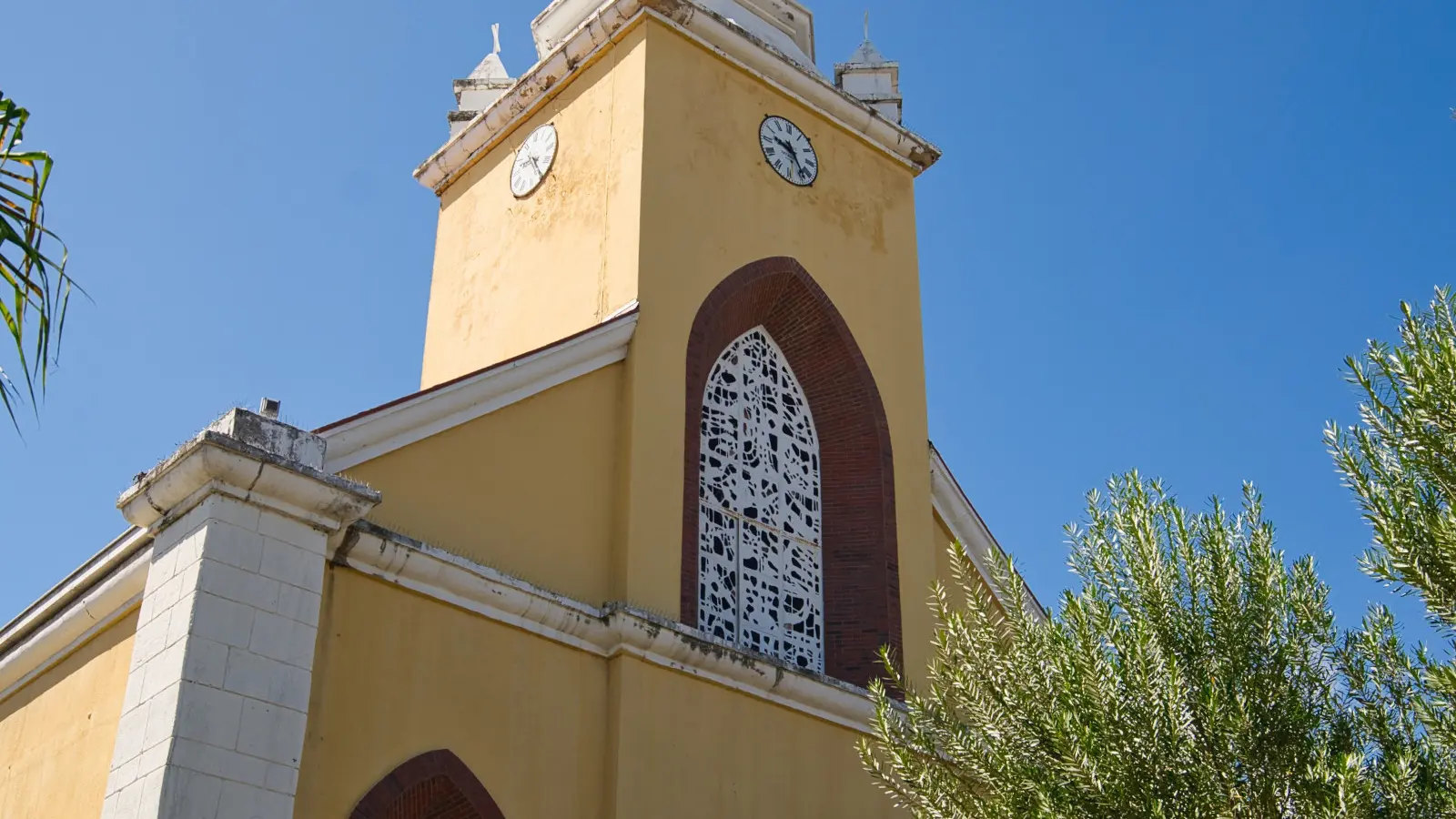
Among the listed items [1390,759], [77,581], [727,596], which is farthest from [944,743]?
[77,581]

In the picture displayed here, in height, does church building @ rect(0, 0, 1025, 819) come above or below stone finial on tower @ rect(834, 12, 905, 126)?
below

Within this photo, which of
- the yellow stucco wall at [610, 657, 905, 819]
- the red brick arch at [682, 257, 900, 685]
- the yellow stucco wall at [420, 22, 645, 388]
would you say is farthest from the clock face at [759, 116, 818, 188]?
the yellow stucco wall at [610, 657, 905, 819]

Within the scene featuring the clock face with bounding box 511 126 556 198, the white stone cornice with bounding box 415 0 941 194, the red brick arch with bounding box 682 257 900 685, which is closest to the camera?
the red brick arch with bounding box 682 257 900 685

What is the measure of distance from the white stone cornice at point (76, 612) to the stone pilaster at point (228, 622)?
65 cm

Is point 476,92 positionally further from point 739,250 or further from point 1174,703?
point 1174,703

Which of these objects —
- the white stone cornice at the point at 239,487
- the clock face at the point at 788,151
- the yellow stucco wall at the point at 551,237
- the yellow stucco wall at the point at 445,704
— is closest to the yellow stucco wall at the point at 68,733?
the white stone cornice at the point at 239,487

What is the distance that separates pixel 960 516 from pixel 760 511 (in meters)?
2.63

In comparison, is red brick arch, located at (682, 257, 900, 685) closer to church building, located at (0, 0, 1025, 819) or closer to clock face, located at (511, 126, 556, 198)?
church building, located at (0, 0, 1025, 819)

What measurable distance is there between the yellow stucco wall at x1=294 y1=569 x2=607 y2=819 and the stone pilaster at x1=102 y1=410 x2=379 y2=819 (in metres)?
0.40

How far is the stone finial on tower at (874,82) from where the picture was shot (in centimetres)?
1759

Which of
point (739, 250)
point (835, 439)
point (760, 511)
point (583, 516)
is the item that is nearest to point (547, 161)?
point (739, 250)

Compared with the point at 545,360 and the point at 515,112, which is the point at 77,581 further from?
the point at 515,112

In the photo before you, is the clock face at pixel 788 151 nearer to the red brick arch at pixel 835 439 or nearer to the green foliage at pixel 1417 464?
the red brick arch at pixel 835 439

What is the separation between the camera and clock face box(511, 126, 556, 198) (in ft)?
53.0
